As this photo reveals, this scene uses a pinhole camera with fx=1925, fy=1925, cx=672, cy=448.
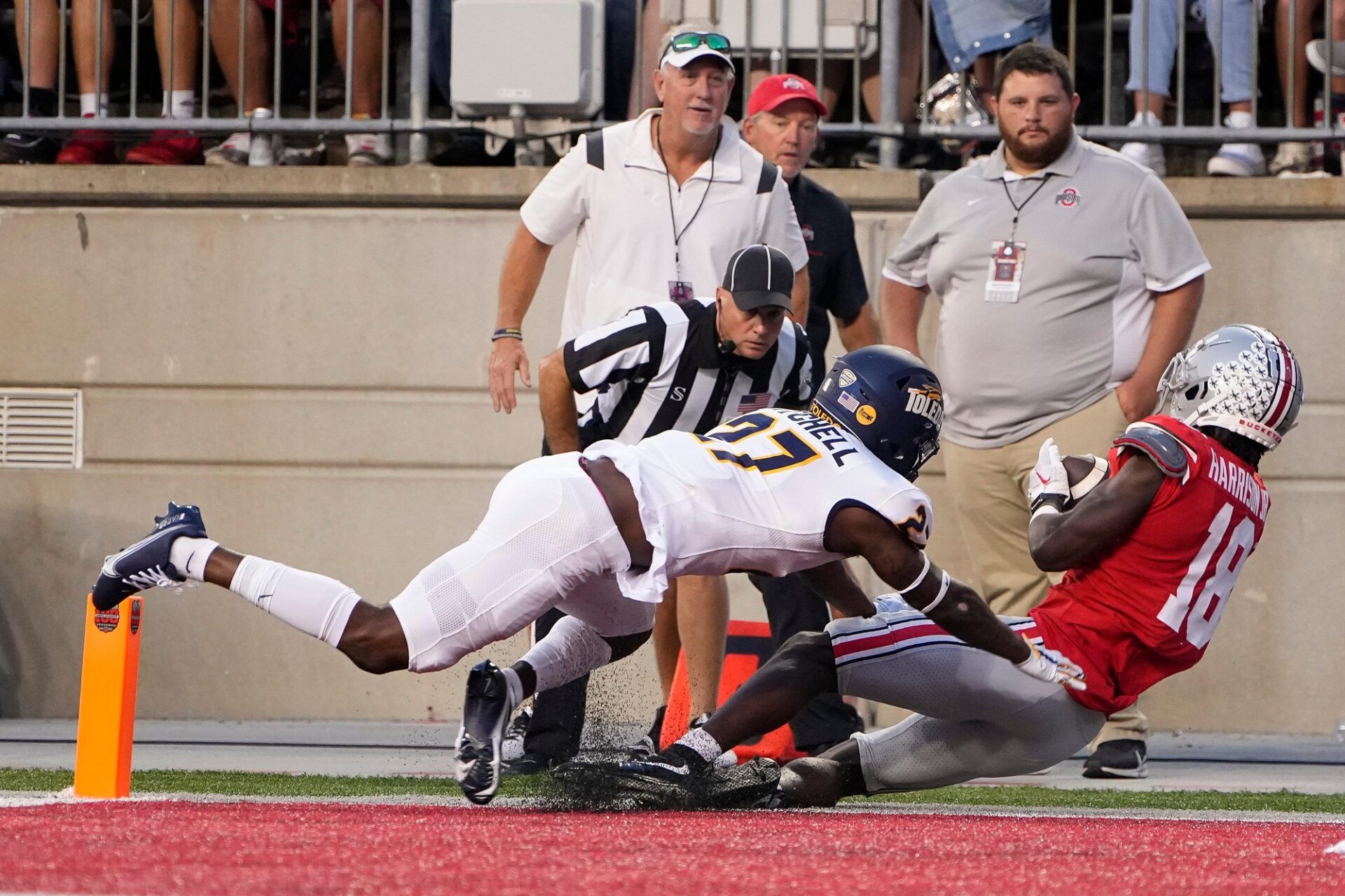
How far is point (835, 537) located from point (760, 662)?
7.72ft

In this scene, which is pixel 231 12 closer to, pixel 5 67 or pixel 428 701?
pixel 5 67

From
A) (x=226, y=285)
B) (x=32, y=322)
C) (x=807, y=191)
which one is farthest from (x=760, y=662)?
(x=32, y=322)

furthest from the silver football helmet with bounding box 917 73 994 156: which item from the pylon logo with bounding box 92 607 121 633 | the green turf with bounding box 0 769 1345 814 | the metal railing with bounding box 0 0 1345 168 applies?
the pylon logo with bounding box 92 607 121 633

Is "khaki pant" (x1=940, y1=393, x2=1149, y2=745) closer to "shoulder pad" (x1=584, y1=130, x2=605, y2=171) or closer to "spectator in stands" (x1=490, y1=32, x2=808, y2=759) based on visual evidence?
"spectator in stands" (x1=490, y1=32, x2=808, y2=759)

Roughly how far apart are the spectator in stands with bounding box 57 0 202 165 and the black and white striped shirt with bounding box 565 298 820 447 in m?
3.73

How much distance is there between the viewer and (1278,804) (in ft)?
18.6

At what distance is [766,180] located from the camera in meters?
6.51

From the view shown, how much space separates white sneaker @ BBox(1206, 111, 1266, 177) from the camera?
840 cm

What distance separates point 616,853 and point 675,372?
2507 mm

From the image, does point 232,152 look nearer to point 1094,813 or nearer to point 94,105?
point 94,105

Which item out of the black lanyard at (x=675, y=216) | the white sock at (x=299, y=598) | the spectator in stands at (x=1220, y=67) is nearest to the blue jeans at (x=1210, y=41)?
the spectator in stands at (x=1220, y=67)

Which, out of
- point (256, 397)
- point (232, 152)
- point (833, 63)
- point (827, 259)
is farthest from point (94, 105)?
point (827, 259)

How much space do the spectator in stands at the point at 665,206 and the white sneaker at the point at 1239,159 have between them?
107 inches

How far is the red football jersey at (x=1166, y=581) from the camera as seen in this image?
5.07 m
